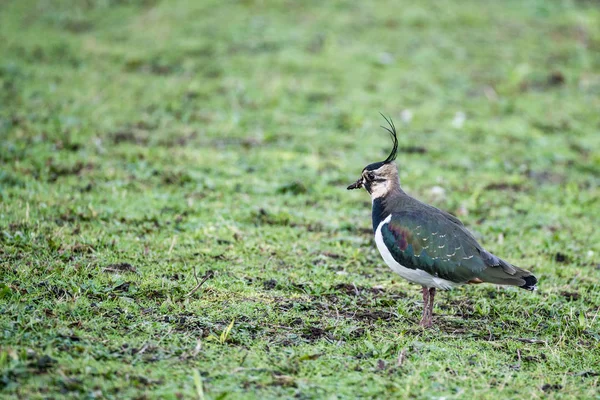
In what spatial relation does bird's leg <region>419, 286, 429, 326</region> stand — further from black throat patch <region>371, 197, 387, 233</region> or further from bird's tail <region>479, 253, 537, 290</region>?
black throat patch <region>371, 197, 387, 233</region>

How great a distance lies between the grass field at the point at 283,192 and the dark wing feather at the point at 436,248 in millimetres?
466

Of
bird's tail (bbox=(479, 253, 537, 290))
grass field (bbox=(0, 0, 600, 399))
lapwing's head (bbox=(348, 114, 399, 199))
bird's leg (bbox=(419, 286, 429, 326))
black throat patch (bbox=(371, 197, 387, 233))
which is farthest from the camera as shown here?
lapwing's head (bbox=(348, 114, 399, 199))

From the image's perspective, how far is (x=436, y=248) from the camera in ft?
17.9

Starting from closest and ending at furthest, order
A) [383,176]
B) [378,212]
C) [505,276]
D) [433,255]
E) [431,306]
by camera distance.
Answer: [505,276] → [433,255] → [431,306] → [378,212] → [383,176]

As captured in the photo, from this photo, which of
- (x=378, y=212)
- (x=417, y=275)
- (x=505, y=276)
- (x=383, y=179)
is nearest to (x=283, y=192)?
(x=383, y=179)

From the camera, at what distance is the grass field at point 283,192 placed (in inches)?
182

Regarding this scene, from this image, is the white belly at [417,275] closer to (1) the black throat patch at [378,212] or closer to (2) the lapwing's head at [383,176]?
(1) the black throat patch at [378,212]

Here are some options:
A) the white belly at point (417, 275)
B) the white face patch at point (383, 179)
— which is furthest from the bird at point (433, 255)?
the white face patch at point (383, 179)

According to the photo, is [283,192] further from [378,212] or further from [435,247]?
[435,247]

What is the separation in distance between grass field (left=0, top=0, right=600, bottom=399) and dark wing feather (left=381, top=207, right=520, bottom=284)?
1.53 feet

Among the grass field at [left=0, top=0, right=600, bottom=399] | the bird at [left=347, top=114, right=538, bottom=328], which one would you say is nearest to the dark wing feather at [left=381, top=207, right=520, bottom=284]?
the bird at [left=347, top=114, right=538, bottom=328]

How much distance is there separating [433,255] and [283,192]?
3.28 m

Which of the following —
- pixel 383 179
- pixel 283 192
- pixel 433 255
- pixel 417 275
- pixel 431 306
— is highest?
pixel 383 179

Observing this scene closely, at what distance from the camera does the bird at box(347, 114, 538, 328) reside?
211 inches
